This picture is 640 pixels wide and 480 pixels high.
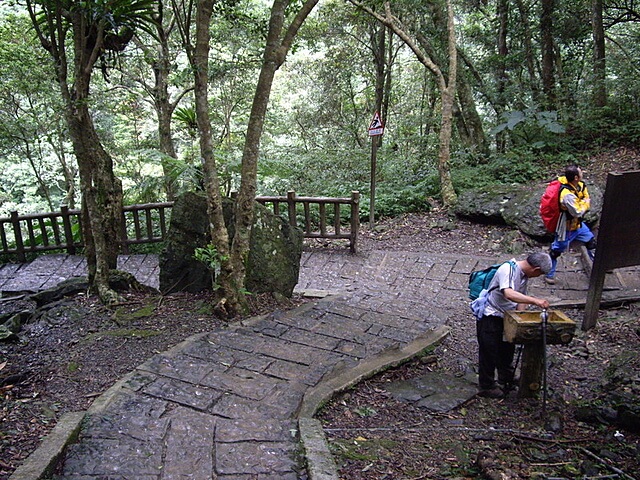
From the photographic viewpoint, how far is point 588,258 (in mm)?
6797

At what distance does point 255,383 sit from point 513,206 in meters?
6.69

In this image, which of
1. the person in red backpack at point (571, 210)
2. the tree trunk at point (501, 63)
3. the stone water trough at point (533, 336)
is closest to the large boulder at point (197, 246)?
the stone water trough at point (533, 336)

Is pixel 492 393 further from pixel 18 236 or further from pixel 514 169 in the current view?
pixel 18 236

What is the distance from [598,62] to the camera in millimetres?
11391

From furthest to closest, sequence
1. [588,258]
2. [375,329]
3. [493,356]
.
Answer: [588,258] → [375,329] → [493,356]

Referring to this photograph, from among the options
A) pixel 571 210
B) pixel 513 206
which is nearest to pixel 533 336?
pixel 571 210

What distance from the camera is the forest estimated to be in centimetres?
1012

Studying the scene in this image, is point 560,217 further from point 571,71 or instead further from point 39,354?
point 571,71

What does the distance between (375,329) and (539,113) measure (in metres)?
8.06

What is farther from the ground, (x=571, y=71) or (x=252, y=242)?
(x=571, y=71)

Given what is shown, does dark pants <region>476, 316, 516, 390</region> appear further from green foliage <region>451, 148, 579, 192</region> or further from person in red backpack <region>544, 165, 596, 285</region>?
green foliage <region>451, 148, 579, 192</region>

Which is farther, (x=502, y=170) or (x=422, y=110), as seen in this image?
(x=422, y=110)

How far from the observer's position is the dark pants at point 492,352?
4047 mm

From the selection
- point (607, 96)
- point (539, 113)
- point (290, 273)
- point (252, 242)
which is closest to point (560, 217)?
point (290, 273)
